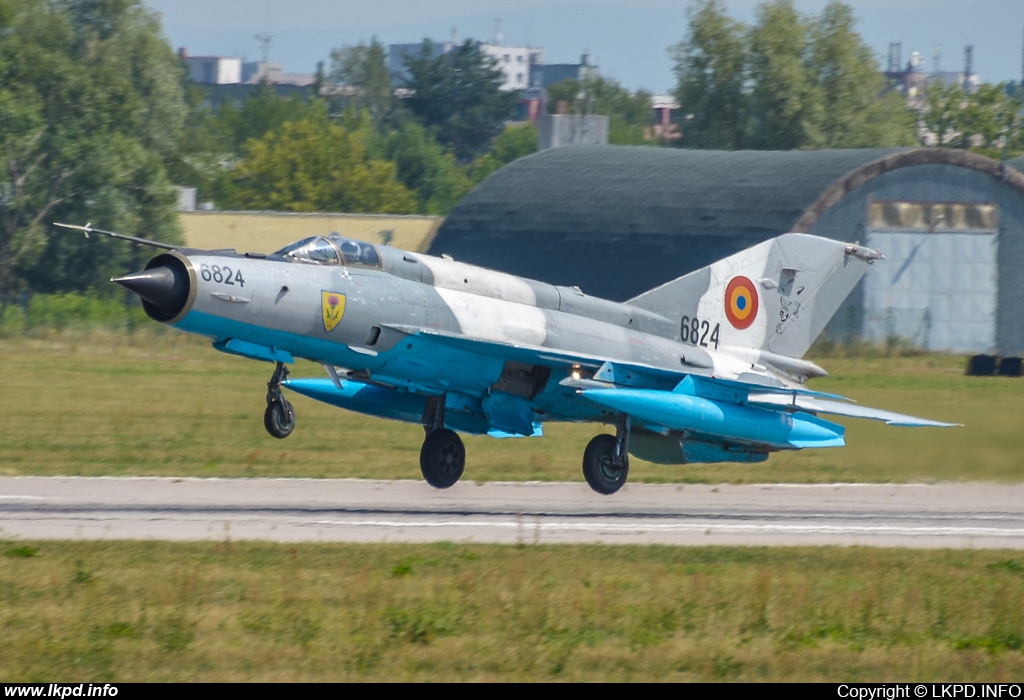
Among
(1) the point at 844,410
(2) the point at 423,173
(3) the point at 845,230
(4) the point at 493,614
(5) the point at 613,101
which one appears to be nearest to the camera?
(4) the point at 493,614

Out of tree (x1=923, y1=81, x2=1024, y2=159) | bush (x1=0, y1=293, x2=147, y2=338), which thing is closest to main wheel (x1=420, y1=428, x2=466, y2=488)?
bush (x1=0, y1=293, x2=147, y2=338)

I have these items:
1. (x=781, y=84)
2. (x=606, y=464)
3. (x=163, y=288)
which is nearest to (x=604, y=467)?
(x=606, y=464)

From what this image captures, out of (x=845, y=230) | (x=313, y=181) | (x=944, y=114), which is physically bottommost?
(x=845, y=230)

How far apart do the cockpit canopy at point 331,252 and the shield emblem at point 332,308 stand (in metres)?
0.54

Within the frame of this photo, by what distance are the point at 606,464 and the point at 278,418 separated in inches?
178

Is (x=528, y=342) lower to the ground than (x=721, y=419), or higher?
higher

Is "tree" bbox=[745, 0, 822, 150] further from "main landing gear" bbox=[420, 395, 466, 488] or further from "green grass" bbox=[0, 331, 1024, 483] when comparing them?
"main landing gear" bbox=[420, 395, 466, 488]

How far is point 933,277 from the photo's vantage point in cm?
4319

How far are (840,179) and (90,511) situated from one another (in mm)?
30223

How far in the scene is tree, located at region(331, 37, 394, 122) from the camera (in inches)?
6196

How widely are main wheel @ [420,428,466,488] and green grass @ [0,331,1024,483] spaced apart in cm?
218

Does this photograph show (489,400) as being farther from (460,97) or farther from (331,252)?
(460,97)

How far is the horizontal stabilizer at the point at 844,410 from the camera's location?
17359 mm

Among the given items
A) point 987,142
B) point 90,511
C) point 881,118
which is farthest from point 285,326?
point 987,142
